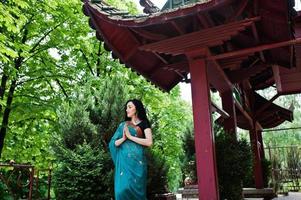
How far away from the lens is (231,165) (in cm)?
609

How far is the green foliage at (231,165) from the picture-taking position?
20.0ft

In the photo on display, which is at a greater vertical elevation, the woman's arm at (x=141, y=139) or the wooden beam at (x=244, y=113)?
the wooden beam at (x=244, y=113)

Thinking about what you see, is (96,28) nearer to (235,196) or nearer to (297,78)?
(235,196)

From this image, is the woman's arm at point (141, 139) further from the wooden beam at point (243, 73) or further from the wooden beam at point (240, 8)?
the wooden beam at point (243, 73)

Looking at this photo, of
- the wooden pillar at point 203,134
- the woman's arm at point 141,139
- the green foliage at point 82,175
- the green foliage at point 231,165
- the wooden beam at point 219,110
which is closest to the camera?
the woman's arm at point 141,139

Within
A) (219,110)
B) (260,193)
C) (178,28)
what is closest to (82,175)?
(178,28)

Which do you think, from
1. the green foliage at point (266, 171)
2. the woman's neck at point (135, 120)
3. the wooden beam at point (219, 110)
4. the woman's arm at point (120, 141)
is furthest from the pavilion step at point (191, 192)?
the woman's arm at point (120, 141)

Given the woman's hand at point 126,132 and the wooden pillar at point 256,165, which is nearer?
the woman's hand at point 126,132

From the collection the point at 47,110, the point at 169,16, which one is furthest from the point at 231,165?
the point at 47,110

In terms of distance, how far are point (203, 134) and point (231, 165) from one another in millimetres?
1756

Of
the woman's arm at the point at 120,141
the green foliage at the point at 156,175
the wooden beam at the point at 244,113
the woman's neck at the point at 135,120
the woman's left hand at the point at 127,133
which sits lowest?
the green foliage at the point at 156,175

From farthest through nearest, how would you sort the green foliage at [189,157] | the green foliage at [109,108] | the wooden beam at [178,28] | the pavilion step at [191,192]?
the pavilion step at [191,192], the green foliage at [189,157], the green foliage at [109,108], the wooden beam at [178,28]

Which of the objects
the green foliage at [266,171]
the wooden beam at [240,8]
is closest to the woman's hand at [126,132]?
the wooden beam at [240,8]

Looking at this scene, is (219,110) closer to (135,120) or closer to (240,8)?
(240,8)
